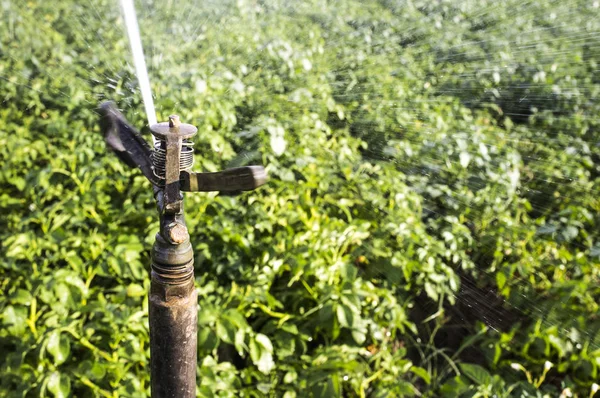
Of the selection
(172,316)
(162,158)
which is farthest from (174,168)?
(172,316)

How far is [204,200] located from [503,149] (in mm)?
1285

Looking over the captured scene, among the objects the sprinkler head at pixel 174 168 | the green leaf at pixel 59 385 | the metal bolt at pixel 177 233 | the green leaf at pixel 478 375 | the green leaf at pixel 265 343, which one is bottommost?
the green leaf at pixel 478 375

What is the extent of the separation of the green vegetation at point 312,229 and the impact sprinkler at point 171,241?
0.46 m

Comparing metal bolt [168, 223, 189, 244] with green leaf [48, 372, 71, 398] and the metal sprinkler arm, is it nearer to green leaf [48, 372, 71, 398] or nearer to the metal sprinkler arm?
the metal sprinkler arm

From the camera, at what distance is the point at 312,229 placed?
64.6 inches

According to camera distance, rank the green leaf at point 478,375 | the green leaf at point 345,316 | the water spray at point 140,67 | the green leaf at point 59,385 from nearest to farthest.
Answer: the water spray at point 140,67
the green leaf at point 59,385
the green leaf at point 478,375
the green leaf at point 345,316

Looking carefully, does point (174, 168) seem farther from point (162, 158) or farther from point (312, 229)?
point (312, 229)

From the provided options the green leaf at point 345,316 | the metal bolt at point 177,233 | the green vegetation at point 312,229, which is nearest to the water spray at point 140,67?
the metal bolt at point 177,233

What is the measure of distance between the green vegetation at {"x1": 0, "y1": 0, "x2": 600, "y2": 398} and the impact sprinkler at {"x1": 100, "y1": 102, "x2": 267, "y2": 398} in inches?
18.0

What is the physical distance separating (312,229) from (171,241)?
0.93 m

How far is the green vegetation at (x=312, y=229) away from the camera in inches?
52.6

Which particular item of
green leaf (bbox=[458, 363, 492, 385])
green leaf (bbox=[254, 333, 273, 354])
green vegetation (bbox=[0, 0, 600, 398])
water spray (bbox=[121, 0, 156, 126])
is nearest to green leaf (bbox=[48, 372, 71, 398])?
green vegetation (bbox=[0, 0, 600, 398])

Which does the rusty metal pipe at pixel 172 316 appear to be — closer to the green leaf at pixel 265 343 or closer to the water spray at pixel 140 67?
the water spray at pixel 140 67

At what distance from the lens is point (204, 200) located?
1.69 meters
